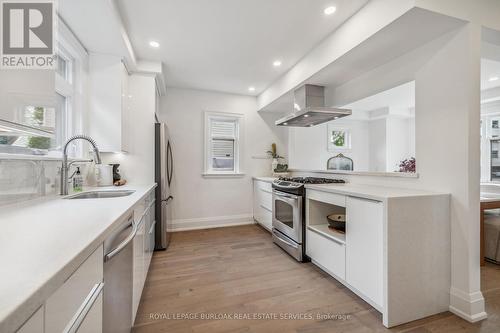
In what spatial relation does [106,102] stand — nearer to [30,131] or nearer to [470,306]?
[30,131]

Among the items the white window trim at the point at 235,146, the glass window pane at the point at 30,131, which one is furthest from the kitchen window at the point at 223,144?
the glass window pane at the point at 30,131

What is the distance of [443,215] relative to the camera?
5.74 feet

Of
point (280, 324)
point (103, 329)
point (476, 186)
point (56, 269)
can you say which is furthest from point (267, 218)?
point (56, 269)

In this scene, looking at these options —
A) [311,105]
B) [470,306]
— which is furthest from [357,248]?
[311,105]

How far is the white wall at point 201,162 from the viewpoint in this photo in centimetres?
394

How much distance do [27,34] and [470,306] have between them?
3669 mm

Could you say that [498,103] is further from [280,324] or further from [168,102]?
[168,102]

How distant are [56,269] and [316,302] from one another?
1.90m

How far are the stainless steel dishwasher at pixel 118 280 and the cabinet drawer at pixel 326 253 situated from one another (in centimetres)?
172

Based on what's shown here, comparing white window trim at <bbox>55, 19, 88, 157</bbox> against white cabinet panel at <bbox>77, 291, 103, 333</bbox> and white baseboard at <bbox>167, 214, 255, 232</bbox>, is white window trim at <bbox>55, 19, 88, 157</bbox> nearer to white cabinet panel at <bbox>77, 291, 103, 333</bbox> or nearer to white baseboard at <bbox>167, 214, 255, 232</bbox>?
white baseboard at <bbox>167, 214, 255, 232</bbox>

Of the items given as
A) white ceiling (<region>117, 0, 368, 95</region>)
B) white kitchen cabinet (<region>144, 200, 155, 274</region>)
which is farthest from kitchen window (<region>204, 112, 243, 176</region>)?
white kitchen cabinet (<region>144, 200, 155, 274</region>)

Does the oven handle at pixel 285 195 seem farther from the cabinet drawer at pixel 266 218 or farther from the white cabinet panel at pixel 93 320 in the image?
the white cabinet panel at pixel 93 320

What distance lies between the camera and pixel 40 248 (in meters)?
0.62

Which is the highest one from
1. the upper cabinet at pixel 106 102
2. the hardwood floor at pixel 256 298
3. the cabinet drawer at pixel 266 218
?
the upper cabinet at pixel 106 102
